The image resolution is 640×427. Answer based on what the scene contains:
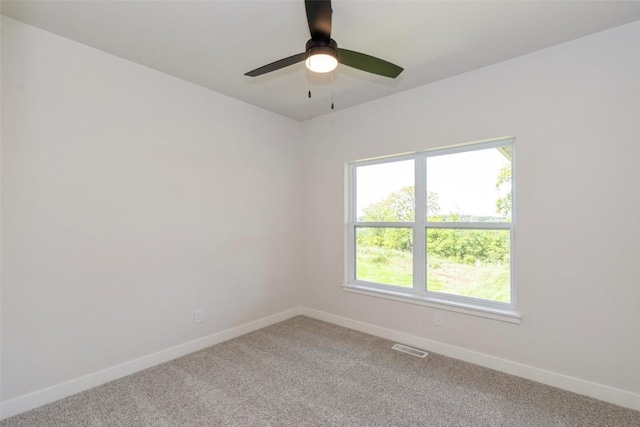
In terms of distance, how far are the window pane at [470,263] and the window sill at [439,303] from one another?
133mm

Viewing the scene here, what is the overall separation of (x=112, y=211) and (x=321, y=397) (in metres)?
2.17

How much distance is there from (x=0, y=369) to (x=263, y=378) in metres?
1.71

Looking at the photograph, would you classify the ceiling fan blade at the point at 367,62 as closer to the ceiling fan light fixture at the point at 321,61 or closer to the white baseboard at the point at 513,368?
the ceiling fan light fixture at the point at 321,61

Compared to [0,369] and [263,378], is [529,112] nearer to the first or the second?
[263,378]

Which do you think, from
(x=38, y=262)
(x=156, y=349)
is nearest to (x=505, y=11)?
(x=38, y=262)

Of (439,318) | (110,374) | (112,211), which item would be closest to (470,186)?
(439,318)

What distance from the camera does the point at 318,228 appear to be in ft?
13.1

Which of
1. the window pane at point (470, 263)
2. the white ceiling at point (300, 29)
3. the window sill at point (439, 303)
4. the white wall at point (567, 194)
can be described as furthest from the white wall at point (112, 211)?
the white wall at point (567, 194)

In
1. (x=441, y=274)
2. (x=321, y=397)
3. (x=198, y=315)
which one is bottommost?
(x=321, y=397)

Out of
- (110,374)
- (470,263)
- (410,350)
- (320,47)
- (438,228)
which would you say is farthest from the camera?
(438,228)

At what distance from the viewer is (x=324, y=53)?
1.76m

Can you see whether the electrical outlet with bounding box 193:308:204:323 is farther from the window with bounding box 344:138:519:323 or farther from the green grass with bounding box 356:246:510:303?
the green grass with bounding box 356:246:510:303

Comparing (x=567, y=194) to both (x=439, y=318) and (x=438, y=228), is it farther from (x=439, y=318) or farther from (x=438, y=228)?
(x=439, y=318)

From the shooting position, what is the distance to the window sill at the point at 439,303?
259cm
